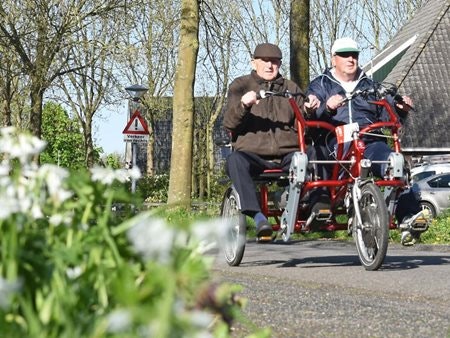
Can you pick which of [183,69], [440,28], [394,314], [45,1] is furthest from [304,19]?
[440,28]

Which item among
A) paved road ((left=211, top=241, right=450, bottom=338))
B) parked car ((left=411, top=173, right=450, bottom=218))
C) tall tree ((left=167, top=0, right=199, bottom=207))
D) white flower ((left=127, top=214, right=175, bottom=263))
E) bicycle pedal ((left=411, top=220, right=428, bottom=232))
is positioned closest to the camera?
white flower ((left=127, top=214, right=175, bottom=263))

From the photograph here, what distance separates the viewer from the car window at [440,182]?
3198cm

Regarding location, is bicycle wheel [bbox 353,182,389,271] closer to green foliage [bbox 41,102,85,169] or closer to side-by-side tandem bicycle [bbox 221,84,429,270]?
side-by-side tandem bicycle [bbox 221,84,429,270]

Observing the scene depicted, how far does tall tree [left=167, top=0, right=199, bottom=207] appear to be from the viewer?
70.3ft

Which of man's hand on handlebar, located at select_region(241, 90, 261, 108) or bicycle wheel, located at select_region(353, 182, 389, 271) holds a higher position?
man's hand on handlebar, located at select_region(241, 90, 261, 108)

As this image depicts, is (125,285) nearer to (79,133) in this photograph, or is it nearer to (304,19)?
(304,19)

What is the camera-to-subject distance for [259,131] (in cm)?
938

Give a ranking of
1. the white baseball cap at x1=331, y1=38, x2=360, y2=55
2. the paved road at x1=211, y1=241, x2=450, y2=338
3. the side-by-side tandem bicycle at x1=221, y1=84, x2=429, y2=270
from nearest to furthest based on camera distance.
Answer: the paved road at x1=211, y1=241, x2=450, y2=338, the side-by-side tandem bicycle at x1=221, y1=84, x2=429, y2=270, the white baseball cap at x1=331, y1=38, x2=360, y2=55

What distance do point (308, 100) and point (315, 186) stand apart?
0.71 m

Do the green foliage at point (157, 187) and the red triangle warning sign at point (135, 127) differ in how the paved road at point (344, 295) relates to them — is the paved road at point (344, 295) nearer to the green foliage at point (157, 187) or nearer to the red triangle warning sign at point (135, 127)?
the red triangle warning sign at point (135, 127)

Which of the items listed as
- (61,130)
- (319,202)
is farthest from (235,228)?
(61,130)

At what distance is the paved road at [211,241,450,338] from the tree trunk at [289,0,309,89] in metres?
9.66

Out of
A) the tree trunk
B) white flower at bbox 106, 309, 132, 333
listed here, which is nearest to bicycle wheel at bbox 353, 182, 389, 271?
white flower at bbox 106, 309, 132, 333

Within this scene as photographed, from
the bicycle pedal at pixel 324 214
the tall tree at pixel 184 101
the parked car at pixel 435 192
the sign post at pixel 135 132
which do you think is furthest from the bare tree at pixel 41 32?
the bicycle pedal at pixel 324 214
